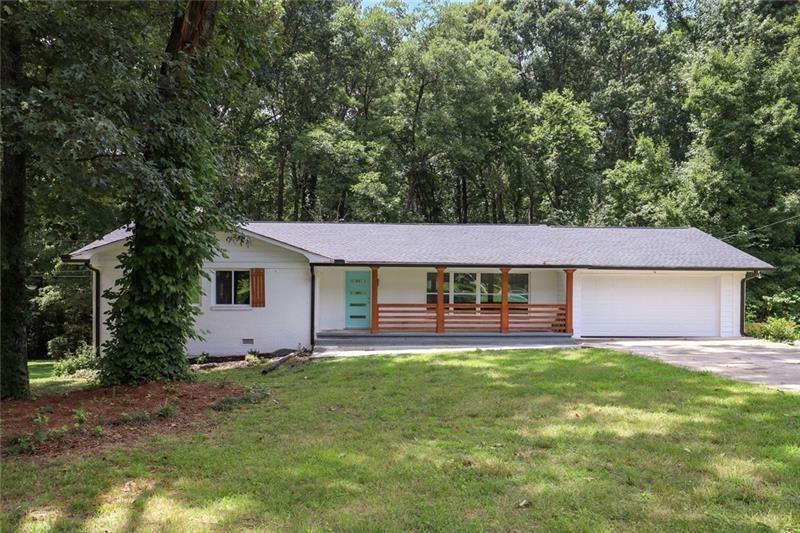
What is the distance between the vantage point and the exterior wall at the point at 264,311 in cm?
1355

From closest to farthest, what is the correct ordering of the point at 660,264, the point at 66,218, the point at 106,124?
the point at 106,124
the point at 66,218
the point at 660,264

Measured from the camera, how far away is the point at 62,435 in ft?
A: 16.1

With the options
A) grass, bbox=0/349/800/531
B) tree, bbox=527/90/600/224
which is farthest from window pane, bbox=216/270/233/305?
tree, bbox=527/90/600/224

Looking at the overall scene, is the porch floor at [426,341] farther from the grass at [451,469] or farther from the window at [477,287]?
the grass at [451,469]

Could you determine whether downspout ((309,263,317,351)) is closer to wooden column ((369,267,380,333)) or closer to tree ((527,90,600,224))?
wooden column ((369,267,380,333))

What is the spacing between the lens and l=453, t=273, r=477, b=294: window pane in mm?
15898

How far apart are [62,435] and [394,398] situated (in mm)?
3818

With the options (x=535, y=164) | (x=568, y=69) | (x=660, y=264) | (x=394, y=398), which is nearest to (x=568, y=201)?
(x=535, y=164)

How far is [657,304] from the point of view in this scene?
50.4ft

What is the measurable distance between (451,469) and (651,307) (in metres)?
13.4

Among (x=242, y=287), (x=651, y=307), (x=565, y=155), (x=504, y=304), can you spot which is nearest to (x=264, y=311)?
(x=242, y=287)

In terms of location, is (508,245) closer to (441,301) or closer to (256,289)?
(441,301)

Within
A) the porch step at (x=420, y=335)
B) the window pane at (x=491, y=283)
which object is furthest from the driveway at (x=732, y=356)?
the window pane at (x=491, y=283)

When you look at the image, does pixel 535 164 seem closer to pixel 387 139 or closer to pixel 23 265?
pixel 387 139
